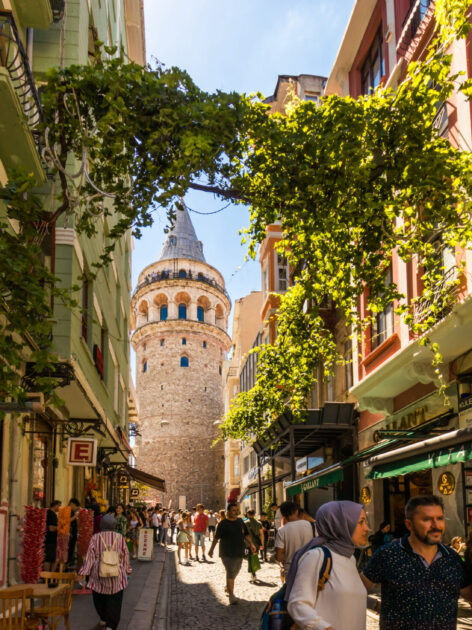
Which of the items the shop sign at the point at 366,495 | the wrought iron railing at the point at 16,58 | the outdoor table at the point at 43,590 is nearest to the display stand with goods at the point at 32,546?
the outdoor table at the point at 43,590

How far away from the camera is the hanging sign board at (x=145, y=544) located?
20.9 meters

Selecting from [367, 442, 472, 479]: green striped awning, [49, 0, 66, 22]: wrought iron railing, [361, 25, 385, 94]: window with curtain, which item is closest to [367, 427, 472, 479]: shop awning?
[367, 442, 472, 479]: green striped awning

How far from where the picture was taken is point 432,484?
44.7ft

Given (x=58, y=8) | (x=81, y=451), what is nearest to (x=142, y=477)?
A: (x=81, y=451)

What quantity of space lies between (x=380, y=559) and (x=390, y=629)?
1.23 ft

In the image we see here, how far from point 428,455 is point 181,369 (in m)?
58.9

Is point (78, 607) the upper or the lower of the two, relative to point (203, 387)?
lower

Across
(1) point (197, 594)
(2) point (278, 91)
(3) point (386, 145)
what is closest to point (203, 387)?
(2) point (278, 91)

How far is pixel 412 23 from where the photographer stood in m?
14.3

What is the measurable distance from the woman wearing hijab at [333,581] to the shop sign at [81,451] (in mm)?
10650

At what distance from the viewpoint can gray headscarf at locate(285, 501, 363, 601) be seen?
12.9 ft

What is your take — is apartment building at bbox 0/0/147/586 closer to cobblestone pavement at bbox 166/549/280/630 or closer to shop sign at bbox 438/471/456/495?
cobblestone pavement at bbox 166/549/280/630

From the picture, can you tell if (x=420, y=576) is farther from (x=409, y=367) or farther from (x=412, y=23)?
(x=412, y=23)

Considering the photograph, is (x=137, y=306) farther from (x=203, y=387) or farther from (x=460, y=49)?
(x=460, y=49)
